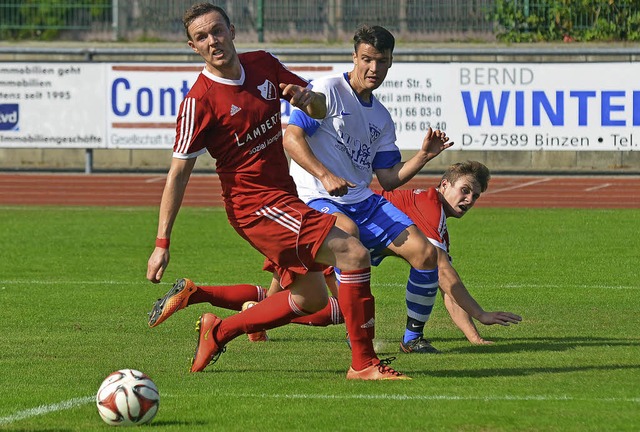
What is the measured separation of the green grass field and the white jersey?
1.03 metres

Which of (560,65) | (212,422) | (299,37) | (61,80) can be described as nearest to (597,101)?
(560,65)

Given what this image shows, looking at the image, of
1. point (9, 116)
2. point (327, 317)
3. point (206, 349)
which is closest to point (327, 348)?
point (327, 317)

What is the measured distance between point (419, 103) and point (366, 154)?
14.6 m

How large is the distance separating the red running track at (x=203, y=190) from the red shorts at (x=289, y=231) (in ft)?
41.4

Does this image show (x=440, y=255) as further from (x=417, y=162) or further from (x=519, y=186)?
(x=519, y=186)

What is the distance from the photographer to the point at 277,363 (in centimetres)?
765

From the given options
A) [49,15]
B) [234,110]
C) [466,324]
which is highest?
[49,15]

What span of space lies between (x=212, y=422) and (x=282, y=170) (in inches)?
73.8

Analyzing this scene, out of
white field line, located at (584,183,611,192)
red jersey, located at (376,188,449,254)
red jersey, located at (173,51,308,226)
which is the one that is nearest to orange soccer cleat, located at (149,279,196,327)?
red jersey, located at (173,51,308,226)

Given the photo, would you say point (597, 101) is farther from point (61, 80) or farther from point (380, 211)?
point (380, 211)

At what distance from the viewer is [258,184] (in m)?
7.15

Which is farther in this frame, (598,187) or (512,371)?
(598,187)

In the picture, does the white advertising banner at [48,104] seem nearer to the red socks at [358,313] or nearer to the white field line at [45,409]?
the red socks at [358,313]

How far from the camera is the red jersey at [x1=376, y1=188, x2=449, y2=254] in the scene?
8.42m
